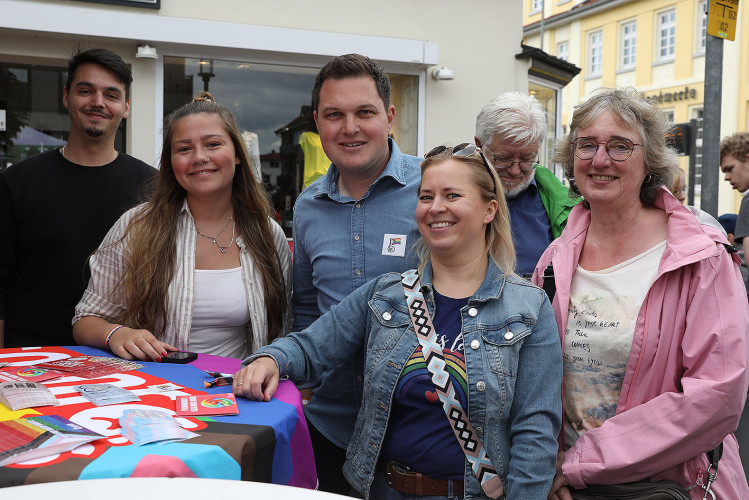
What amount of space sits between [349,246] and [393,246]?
0.19 meters

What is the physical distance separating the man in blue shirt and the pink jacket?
950mm

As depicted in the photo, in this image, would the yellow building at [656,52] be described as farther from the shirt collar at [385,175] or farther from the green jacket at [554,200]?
the shirt collar at [385,175]

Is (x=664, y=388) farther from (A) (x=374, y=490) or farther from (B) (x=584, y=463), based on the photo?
(A) (x=374, y=490)

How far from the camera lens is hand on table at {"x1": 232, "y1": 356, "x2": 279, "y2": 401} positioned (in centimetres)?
199

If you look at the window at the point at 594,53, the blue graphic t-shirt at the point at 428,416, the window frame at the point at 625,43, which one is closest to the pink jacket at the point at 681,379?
the blue graphic t-shirt at the point at 428,416

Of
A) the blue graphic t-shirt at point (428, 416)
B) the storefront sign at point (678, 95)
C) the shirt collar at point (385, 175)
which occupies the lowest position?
the blue graphic t-shirt at point (428, 416)

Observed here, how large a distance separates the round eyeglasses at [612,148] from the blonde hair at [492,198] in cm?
32

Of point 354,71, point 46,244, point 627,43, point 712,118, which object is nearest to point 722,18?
point 712,118

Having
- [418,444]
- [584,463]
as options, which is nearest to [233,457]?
[418,444]

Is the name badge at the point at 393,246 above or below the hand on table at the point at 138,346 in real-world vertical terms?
above

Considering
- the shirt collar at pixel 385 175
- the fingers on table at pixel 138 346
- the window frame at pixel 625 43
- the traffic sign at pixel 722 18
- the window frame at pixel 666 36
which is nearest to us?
the fingers on table at pixel 138 346

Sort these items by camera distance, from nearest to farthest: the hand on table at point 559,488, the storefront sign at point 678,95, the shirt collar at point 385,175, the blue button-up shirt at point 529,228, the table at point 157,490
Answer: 1. the table at point 157,490
2. the hand on table at point 559,488
3. the shirt collar at point 385,175
4. the blue button-up shirt at point 529,228
5. the storefront sign at point 678,95

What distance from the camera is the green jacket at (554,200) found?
3.16 meters

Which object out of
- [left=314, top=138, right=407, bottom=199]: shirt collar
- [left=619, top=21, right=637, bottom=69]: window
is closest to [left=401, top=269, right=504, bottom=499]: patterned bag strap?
[left=314, top=138, right=407, bottom=199]: shirt collar
